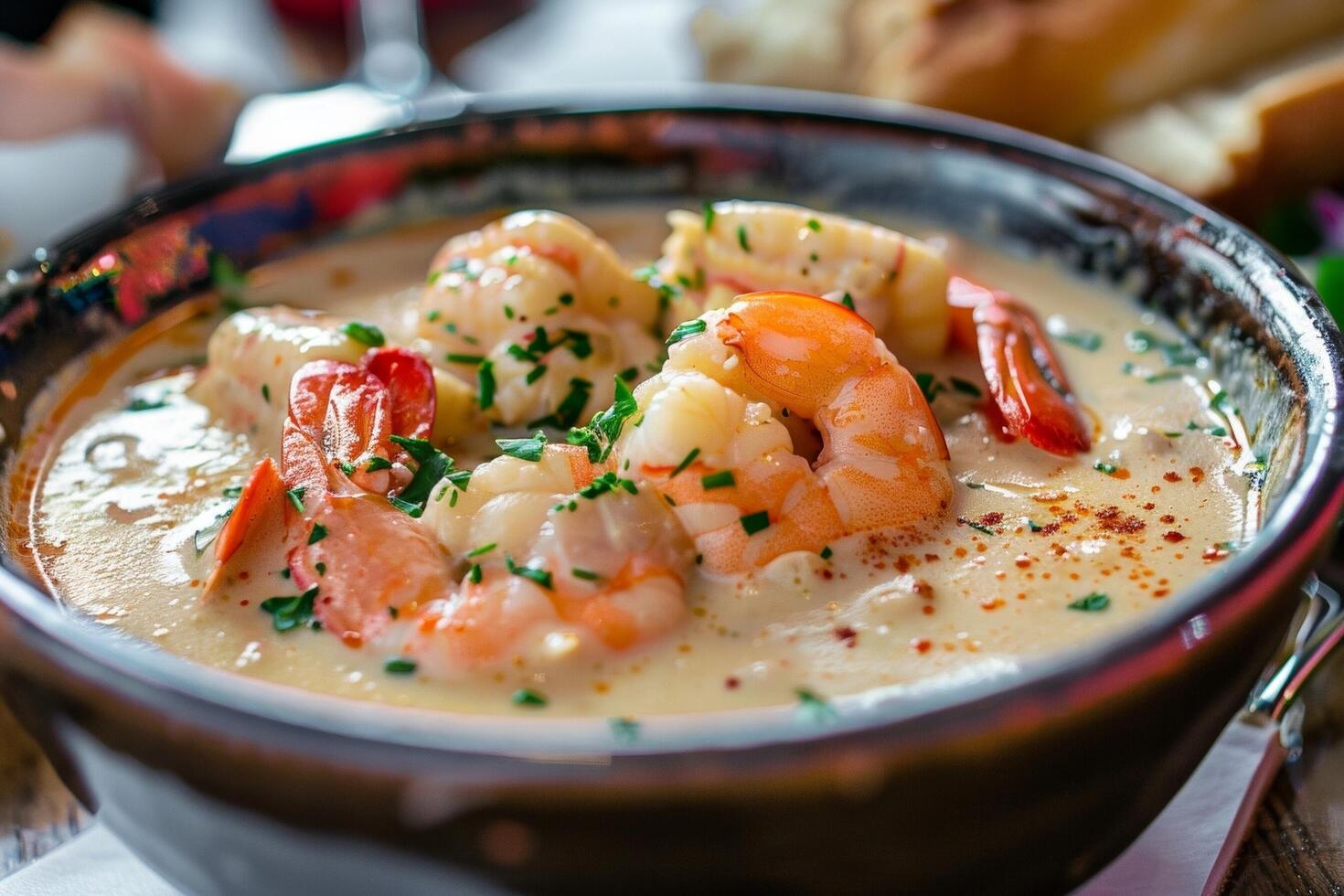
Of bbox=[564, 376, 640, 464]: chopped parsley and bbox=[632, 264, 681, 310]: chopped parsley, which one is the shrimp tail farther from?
bbox=[564, 376, 640, 464]: chopped parsley

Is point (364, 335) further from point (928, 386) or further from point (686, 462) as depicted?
point (928, 386)

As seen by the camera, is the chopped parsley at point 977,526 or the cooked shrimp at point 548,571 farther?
the chopped parsley at point 977,526

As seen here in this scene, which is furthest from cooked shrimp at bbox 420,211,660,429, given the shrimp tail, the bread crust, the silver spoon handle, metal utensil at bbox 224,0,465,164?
the silver spoon handle

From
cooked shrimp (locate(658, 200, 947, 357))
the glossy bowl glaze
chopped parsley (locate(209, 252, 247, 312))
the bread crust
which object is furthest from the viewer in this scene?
the bread crust

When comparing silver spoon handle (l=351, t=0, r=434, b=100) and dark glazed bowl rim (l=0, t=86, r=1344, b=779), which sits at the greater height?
silver spoon handle (l=351, t=0, r=434, b=100)

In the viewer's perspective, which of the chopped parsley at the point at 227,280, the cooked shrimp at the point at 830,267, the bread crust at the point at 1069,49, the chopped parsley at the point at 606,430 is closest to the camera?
the chopped parsley at the point at 606,430

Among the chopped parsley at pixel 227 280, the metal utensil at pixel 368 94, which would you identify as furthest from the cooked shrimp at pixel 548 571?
the metal utensil at pixel 368 94

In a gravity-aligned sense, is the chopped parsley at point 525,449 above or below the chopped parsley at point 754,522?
above

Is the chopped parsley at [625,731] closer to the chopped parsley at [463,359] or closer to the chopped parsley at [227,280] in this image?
the chopped parsley at [463,359]

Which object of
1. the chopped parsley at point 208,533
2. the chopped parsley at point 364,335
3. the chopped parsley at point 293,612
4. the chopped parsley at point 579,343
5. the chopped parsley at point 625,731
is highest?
the chopped parsley at point 364,335
